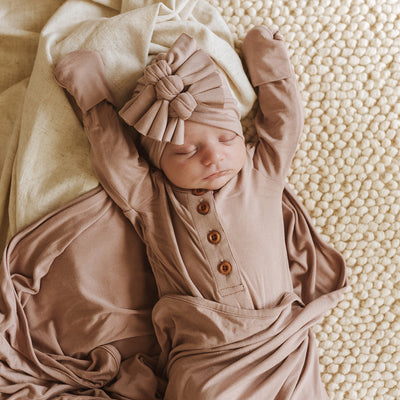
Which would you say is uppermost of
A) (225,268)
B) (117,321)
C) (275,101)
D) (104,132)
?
(275,101)

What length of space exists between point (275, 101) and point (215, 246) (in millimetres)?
351

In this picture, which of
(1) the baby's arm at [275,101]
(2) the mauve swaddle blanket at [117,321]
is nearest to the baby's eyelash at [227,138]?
(1) the baby's arm at [275,101]

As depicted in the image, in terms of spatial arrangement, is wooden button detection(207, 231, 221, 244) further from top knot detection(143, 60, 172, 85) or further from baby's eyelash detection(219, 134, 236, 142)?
top knot detection(143, 60, 172, 85)

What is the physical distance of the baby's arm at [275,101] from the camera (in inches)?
45.5

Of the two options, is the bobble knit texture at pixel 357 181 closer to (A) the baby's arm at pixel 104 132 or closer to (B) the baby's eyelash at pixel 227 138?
(B) the baby's eyelash at pixel 227 138

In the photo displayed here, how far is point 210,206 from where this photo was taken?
3.64 ft

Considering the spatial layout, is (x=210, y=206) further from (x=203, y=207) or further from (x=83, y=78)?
(x=83, y=78)

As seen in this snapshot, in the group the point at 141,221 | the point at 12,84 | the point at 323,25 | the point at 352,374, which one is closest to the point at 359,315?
the point at 352,374

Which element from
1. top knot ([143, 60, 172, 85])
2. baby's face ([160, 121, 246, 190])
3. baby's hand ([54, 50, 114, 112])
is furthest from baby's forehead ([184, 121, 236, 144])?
baby's hand ([54, 50, 114, 112])

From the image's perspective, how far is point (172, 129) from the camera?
40.8 inches

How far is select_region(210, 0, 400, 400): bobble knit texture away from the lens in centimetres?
121

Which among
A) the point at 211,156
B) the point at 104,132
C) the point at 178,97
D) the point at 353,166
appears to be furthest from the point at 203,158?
the point at 353,166

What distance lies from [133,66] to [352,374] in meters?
Answer: 0.87

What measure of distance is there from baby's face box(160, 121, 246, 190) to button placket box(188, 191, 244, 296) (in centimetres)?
4
